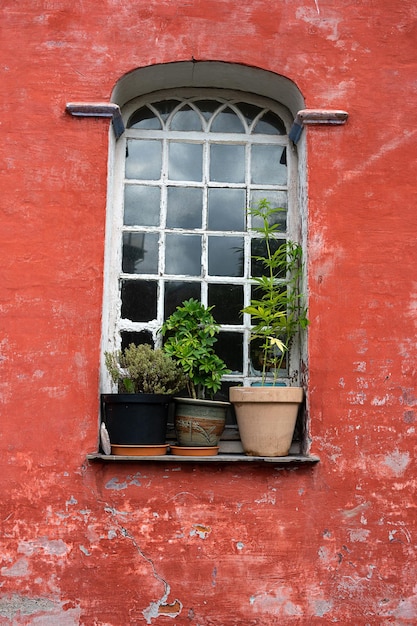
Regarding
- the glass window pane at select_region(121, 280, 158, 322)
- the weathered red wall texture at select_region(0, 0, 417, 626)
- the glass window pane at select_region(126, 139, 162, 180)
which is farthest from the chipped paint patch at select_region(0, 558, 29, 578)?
the glass window pane at select_region(126, 139, 162, 180)

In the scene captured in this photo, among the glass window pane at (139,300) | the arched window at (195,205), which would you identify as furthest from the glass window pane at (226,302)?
the glass window pane at (139,300)

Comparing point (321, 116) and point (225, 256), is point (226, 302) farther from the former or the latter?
point (321, 116)

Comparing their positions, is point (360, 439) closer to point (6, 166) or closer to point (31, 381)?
point (31, 381)

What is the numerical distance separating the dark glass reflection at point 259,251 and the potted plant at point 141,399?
0.88 meters

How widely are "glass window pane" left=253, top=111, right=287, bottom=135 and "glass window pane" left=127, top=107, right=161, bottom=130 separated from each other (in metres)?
0.69

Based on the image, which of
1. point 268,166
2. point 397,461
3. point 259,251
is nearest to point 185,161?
point 268,166

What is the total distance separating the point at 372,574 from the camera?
13.7 feet

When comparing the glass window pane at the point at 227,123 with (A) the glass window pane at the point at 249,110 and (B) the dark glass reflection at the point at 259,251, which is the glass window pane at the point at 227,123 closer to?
(A) the glass window pane at the point at 249,110

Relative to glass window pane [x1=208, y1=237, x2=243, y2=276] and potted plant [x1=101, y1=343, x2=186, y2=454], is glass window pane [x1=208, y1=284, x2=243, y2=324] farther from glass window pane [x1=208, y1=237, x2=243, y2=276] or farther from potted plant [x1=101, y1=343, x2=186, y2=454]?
potted plant [x1=101, y1=343, x2=186, y2=454]

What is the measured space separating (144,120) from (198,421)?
7.01 ft

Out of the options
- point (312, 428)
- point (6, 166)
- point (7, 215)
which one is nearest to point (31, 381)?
point (7, 215)

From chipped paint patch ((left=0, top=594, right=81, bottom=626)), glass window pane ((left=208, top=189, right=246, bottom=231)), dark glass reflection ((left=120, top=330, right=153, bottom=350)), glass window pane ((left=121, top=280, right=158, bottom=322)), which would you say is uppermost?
glass window pane ((left=208, top=189, right=246, bottom=231))

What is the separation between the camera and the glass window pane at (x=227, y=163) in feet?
16.2

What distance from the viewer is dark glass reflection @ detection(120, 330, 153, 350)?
4672mm
